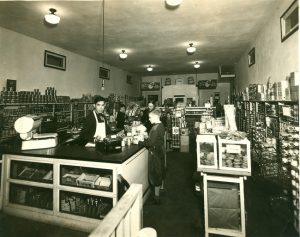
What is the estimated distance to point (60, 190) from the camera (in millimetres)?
3129

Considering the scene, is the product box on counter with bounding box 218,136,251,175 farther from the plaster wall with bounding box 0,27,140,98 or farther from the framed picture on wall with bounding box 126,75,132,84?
the framed picture on wall with bounding box 126,75,132,84

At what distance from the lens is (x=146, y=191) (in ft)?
13.3

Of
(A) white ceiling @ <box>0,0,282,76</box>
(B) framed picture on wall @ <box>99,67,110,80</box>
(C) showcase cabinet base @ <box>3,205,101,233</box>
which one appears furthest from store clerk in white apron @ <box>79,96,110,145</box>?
(B) framed picture on wall @ <box>99,67,110,80</box>

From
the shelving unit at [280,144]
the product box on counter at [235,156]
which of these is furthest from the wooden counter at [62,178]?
the shelving unit at [280,144]

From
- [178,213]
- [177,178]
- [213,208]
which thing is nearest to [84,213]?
[178,213]

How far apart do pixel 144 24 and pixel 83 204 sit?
4043 millimetres

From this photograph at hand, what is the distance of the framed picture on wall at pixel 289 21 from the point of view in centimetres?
330

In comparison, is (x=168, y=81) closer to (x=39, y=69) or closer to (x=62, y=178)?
(x=39, y=69)

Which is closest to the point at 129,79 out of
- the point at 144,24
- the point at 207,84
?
the point at 207,84

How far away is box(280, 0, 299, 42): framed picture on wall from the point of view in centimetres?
330

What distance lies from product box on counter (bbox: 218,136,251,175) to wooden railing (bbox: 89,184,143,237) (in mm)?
1650

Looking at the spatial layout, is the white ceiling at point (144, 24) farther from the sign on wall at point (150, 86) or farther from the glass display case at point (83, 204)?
the sign on wall at point (150, 86)

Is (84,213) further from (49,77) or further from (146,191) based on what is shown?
(49,77)

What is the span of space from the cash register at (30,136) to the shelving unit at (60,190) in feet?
0.87
